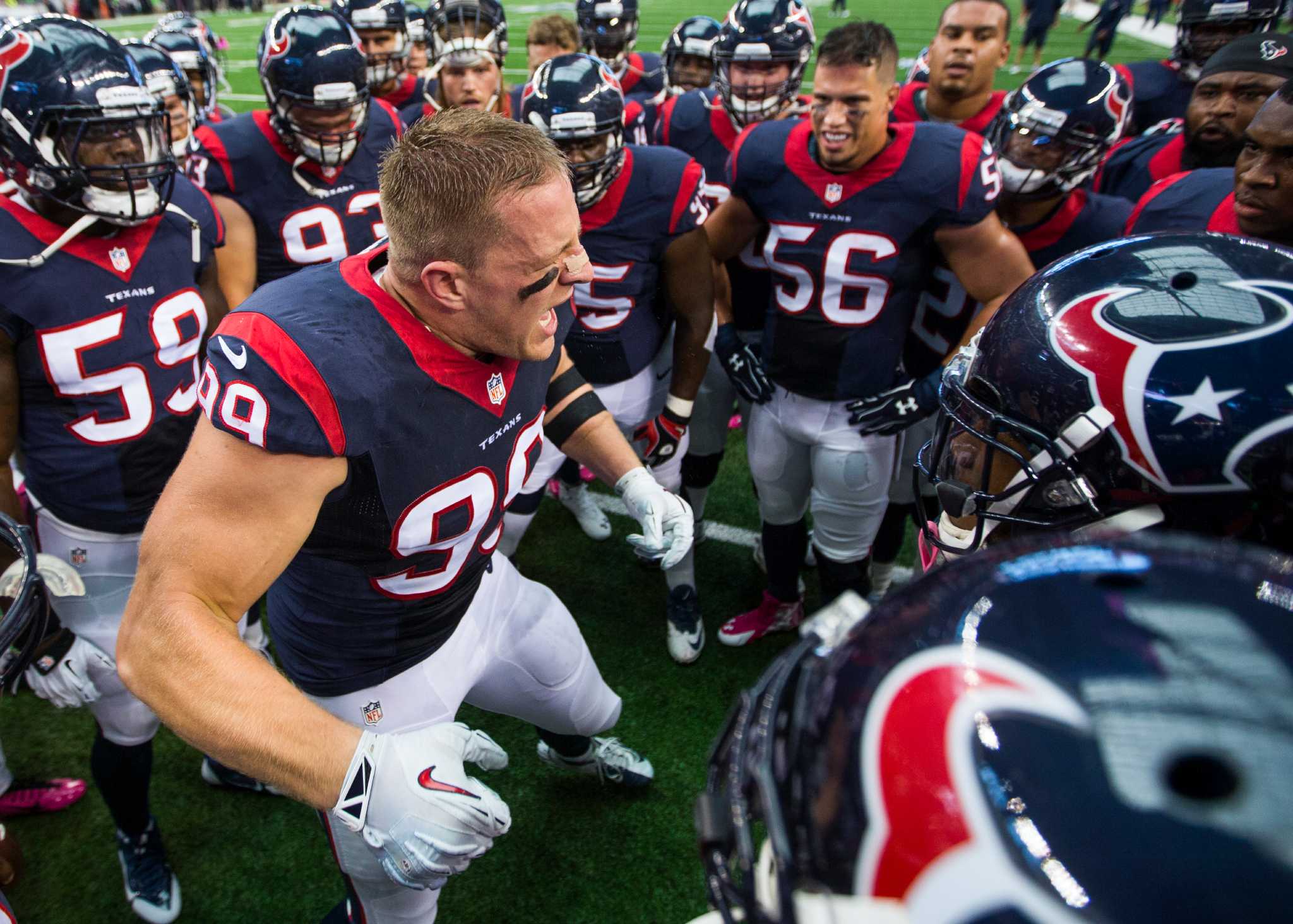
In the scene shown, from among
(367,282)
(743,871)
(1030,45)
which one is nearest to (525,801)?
(367,282)

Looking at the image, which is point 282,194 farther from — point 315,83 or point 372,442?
point 372,442

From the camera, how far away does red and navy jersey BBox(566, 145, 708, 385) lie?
9.80 ft

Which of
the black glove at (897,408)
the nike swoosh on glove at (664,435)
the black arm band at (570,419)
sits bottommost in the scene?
the nike swoosh on glove at (664,435)

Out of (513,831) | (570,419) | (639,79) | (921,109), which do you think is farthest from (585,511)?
(639,79)

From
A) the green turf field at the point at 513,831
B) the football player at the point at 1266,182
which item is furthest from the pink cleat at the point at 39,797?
the football player at the point at 1266,182

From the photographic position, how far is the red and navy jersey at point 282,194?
122 inches

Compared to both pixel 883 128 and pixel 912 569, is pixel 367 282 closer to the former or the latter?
pixel 883 128

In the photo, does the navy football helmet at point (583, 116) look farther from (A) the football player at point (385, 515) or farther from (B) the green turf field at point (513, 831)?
(B) the green turf field at point (513, 831)

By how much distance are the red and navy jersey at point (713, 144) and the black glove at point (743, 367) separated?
392 millimetres

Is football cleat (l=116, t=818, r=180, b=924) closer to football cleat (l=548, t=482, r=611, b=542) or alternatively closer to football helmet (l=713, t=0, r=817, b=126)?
football cleat (l=548, t=482, r=611, b=542)

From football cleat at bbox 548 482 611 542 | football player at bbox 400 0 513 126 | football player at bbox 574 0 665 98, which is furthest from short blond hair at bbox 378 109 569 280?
football player at bbox 574 0 665 98

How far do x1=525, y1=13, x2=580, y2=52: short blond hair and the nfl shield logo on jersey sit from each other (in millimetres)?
4141

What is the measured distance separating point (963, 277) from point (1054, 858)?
2377 mm

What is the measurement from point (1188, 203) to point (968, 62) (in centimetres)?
178
